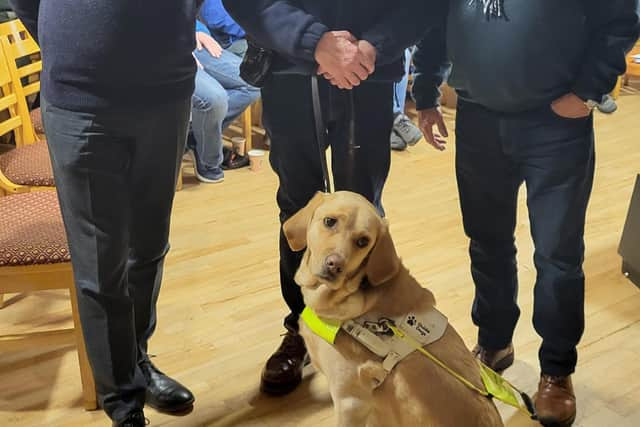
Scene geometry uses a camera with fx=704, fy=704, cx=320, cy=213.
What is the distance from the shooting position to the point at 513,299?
82.3 inches

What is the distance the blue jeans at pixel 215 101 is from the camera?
11.6 ft

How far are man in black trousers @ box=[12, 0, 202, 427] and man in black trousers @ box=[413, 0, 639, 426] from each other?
0.69m

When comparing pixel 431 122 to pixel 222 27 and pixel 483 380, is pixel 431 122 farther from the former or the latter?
pixel 222 27

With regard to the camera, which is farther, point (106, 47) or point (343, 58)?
point (343, 58)

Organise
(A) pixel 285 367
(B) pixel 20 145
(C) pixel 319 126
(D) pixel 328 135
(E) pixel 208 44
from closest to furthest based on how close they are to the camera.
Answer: (C) pixel 319 126
(D) pixel 328 135
(A) pixel 285 367
(B) pixel 20 145
(E) pixel 208 44

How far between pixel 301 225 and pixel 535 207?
2.12ft

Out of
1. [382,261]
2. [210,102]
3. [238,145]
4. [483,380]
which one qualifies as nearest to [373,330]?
[382,261]

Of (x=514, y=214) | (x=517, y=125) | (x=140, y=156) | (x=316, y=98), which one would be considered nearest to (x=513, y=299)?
(x=514, y=214)

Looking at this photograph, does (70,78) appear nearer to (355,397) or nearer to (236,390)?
(355,397)

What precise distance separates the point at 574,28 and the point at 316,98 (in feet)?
2.03

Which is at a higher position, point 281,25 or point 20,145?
point 281,25

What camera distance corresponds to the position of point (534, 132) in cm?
171

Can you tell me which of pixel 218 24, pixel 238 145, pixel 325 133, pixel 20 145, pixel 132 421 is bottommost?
pixel 238 145

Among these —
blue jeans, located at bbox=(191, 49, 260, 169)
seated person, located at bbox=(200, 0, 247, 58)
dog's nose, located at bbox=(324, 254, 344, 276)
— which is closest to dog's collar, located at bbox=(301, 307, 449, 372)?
dog's nose, located at bbox=(324, 254, 344, 276)
